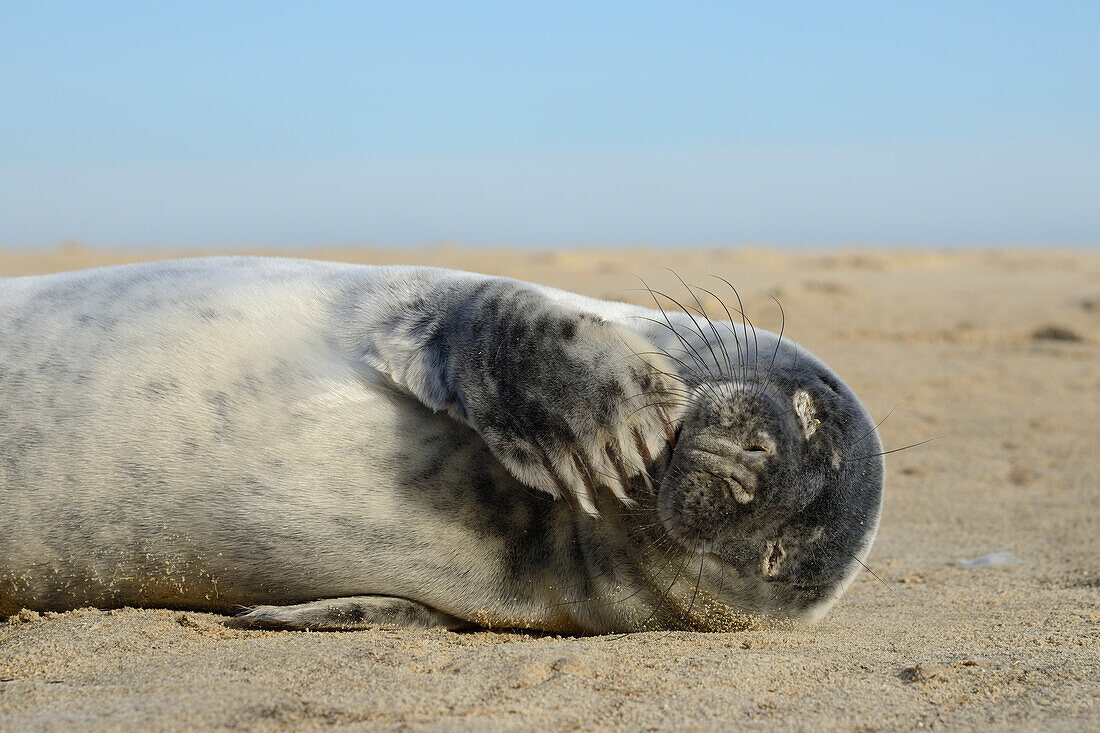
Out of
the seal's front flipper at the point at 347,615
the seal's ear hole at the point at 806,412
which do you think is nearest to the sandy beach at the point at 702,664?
the seal's front flipper at the point at 347,615

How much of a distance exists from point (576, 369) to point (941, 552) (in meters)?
2.19

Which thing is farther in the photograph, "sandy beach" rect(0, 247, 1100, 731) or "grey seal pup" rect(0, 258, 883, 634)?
"grey seal pup" rect(0, 258, 883, 634)

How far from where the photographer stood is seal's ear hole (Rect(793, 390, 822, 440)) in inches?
101

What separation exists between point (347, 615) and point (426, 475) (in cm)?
38

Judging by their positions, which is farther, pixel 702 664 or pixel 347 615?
pixel 347 615

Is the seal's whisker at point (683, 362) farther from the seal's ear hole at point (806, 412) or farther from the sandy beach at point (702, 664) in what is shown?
the sandy beach at point (702, 664)

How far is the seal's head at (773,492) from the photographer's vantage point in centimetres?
241

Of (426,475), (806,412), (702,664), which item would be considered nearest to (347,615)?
(426,475)

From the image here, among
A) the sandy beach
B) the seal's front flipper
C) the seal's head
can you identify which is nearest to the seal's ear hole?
the seal's head

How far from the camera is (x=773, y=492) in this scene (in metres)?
2.41

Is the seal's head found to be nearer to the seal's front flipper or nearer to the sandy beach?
the sandy beach

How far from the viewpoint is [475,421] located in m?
2.45

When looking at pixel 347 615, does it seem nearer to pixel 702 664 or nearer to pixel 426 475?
pixel 426 475

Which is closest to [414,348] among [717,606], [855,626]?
[717,606]
